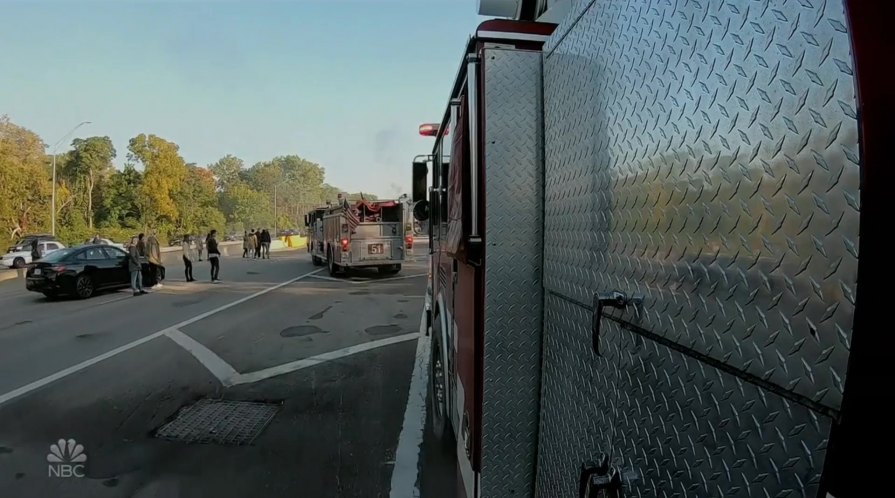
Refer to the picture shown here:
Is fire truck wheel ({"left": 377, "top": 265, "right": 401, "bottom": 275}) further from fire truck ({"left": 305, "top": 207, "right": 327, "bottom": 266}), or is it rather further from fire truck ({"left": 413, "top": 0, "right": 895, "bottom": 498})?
fire truck ({"left": 413, "top": 0, "right": 895, "bottom": 498})

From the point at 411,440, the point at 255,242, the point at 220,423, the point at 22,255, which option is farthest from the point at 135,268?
the point at 22,255

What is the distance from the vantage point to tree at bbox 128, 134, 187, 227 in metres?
51.9

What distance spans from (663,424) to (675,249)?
1.48 ft

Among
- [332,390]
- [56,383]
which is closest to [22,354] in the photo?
[56,383]

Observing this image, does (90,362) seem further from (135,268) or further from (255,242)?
(255,242)

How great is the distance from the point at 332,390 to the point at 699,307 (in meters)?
5.61

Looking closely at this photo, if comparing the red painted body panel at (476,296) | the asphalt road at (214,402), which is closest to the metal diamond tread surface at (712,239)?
the red painted body panel at (476,296)

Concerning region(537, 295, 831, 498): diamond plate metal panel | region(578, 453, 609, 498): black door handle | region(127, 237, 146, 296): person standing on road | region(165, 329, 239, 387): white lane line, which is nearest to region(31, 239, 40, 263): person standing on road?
region(127, 237, 146, 296): person standing on road

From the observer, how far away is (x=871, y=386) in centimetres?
79

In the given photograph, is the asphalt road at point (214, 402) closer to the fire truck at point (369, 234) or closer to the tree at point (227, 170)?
the fire truck at point (369, 234)

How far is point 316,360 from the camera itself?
7.69 m

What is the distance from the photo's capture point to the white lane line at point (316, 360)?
22.3 feet

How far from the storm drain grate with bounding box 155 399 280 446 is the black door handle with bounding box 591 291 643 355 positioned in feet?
13.3

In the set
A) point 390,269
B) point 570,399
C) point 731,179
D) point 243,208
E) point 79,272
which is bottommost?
point 390,269
